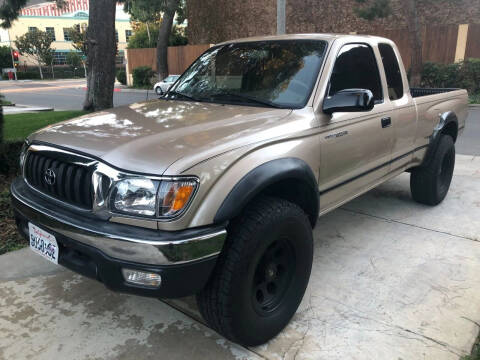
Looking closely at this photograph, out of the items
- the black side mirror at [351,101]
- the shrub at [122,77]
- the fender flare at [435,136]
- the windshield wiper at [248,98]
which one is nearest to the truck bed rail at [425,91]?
the fender flare at [435,136]

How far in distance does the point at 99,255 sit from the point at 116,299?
1075 mm

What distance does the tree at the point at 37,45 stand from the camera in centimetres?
5309

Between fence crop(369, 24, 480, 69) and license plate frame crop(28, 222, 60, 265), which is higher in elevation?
fence crop(369, 24, 480, 69)

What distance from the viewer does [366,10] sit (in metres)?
17.5

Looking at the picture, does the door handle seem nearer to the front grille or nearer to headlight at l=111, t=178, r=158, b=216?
headlight at l=111, t=178, r=158, b=216

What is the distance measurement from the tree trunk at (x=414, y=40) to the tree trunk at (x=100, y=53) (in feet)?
41.0

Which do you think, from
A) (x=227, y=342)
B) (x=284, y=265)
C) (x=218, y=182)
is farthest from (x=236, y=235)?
(x=227, y=342)

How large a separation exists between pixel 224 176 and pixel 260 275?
0.70 m

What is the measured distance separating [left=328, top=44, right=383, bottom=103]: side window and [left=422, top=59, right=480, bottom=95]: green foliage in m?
15.0

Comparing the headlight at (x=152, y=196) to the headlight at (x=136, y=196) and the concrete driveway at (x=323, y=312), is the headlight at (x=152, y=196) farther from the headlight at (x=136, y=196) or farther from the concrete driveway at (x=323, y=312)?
the concrete driveway at (x=323, y=312)

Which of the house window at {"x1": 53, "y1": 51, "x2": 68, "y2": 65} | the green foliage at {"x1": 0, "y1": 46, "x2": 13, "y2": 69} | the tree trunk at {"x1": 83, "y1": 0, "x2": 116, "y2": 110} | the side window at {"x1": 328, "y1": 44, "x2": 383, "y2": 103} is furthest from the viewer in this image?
the house window at {"x1": 53, "y1": 51, "x2": 68, "y2": 65}

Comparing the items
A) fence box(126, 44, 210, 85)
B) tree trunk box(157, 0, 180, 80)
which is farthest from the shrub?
tree trunk box(157, 0, 180, 80)

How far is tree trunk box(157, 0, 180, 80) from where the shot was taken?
2534 centimetres

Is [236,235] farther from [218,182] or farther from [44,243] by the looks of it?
[44,243]
